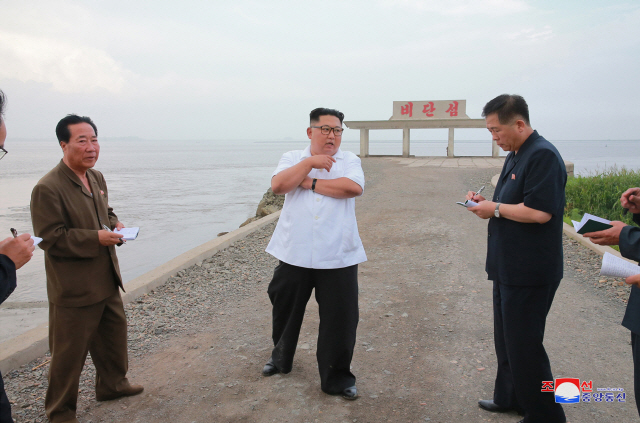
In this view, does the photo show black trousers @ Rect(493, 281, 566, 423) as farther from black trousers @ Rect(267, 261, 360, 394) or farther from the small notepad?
the small notepad

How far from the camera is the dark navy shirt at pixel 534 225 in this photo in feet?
9.33

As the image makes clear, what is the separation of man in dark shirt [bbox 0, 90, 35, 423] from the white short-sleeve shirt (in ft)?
5.88

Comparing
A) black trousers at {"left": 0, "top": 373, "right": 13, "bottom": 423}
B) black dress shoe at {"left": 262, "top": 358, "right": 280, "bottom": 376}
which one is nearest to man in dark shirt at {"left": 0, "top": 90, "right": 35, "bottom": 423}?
black trousers at {"left": 0, "top": 373, "right": 13, "bottom": 423}

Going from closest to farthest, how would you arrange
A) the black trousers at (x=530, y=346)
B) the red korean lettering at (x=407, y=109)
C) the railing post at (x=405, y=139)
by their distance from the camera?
the black trousers at (x=530, y=346) < the red korean lettering at (x=407, y=109) < the railing post at (x=405, y=139)

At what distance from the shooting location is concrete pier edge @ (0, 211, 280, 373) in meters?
4.15

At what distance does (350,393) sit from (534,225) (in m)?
1.82

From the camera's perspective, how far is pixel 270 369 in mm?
4008

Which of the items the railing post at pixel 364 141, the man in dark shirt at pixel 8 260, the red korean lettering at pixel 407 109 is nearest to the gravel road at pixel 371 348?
the man in dark shirt at pixel 8 260

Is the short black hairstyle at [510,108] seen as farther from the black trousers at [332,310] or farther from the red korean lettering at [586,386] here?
the red korean lettering at [586,386]

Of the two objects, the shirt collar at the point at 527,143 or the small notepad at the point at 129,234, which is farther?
the small notepad at the point at 129,234

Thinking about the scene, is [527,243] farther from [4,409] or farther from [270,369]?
[4,409]

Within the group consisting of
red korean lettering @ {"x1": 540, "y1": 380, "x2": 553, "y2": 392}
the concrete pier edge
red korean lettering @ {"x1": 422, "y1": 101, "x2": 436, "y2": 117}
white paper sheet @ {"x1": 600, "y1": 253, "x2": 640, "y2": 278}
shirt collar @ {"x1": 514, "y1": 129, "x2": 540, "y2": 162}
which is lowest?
the concrete pier edge

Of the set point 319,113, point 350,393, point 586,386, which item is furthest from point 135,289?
point 586,386

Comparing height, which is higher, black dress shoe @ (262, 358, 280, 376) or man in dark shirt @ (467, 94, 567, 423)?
man in dark shirt @ (467, 94, 567, 423)
